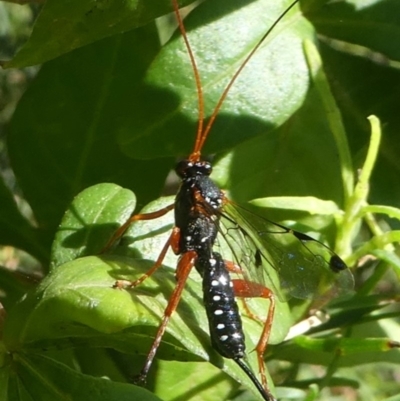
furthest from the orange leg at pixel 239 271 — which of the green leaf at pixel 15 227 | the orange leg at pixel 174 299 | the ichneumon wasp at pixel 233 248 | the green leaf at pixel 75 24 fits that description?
the green leaf at pixel 75 24

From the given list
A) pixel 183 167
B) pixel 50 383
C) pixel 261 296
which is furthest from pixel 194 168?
pixel 50 383

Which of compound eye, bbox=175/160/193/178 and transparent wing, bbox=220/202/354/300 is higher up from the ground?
compound eye, bbox=175/160/193/178

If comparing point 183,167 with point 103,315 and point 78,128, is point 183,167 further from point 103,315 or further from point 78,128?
point 103,315

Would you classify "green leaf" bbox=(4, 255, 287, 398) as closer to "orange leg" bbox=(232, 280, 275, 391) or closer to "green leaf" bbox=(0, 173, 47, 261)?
"orange leg" bbox=(232, 280, 275, 391)

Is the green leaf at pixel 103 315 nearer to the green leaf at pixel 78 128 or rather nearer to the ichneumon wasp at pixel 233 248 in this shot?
the ichneumon wasp at pixel 233 248

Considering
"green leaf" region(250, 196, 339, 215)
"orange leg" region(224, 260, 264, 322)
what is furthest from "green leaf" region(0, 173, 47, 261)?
"green leaf" region(250, 196, 339, 215)

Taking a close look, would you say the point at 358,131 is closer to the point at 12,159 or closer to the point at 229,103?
the point at 229,103

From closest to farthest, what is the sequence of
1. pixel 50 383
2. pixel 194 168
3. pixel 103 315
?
pixel 103 315, pixel 50 383, pixel 194 168
